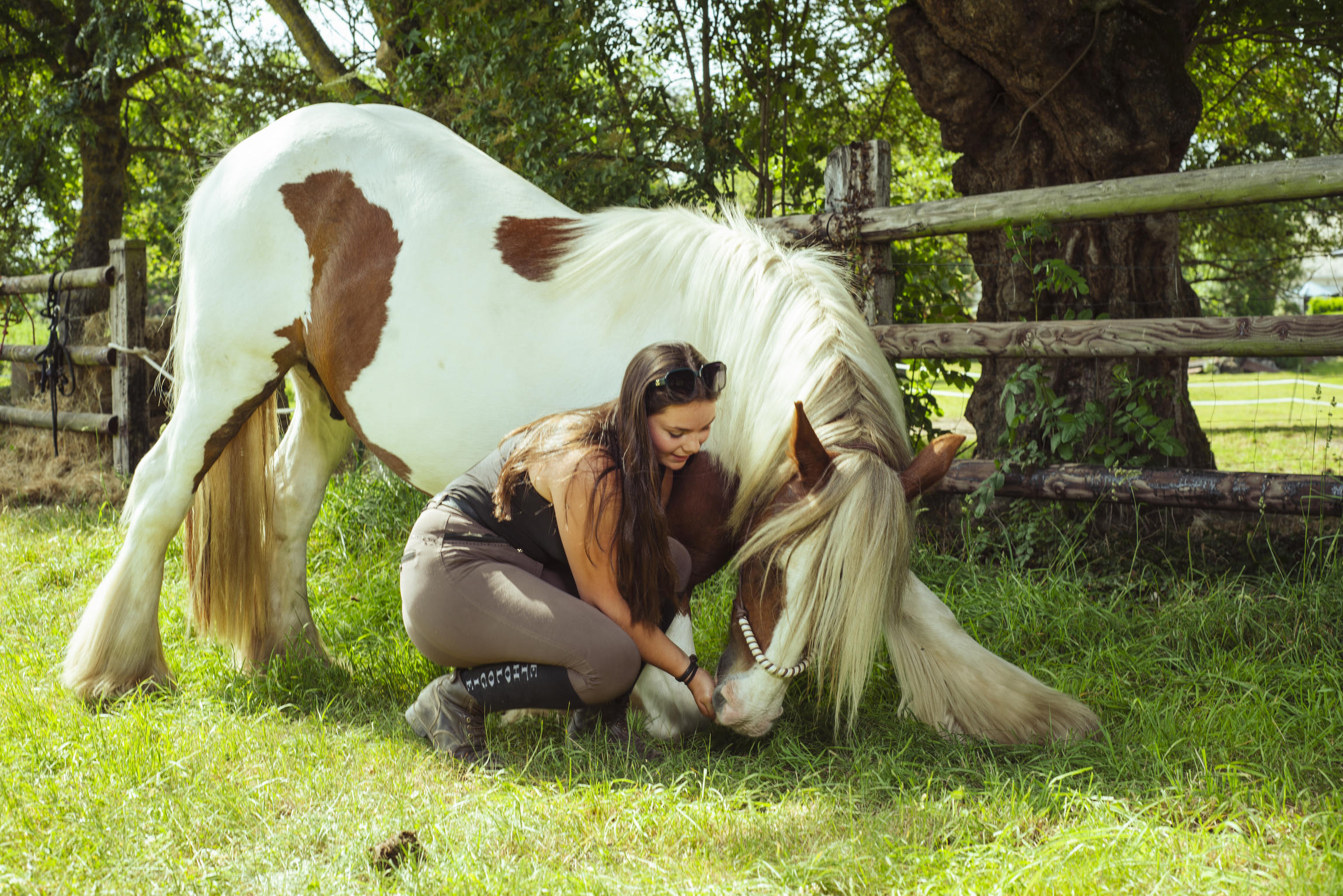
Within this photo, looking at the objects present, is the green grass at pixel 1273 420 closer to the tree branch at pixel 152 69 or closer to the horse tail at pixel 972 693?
the horse tail at pixel 972 693

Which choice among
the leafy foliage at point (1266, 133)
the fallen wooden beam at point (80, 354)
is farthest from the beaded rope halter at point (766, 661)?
the fallen wooden beam at point (80, 354)

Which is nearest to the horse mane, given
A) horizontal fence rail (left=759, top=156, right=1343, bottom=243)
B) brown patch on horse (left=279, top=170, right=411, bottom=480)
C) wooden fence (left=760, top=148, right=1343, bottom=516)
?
brown patch on horse (left=279, top=170, right=411, bottom=480)

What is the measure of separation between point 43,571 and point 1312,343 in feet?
17.1

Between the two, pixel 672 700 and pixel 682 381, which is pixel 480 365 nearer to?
pixel 682 381

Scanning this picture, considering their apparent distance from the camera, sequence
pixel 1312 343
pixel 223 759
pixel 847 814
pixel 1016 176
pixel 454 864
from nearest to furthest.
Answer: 1. pixel 454 864
2. pixel 847 814
3. pixel 223 759
4. pixel 1312 343
5. pixel 1016 176

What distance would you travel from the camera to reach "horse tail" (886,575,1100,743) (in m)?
2.53

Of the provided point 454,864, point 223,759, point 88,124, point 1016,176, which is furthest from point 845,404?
point 88,124

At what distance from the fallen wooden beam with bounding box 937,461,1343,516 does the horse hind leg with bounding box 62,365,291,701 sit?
257cm

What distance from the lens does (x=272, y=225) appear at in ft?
10.6

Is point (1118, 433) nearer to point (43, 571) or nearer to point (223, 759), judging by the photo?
point (223, 759)

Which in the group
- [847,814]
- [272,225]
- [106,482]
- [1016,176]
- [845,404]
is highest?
[1016,176]

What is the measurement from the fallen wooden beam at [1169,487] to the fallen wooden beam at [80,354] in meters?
5.61

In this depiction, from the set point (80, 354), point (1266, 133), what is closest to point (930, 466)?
point (80, 354)

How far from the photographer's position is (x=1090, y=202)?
3389 mm
